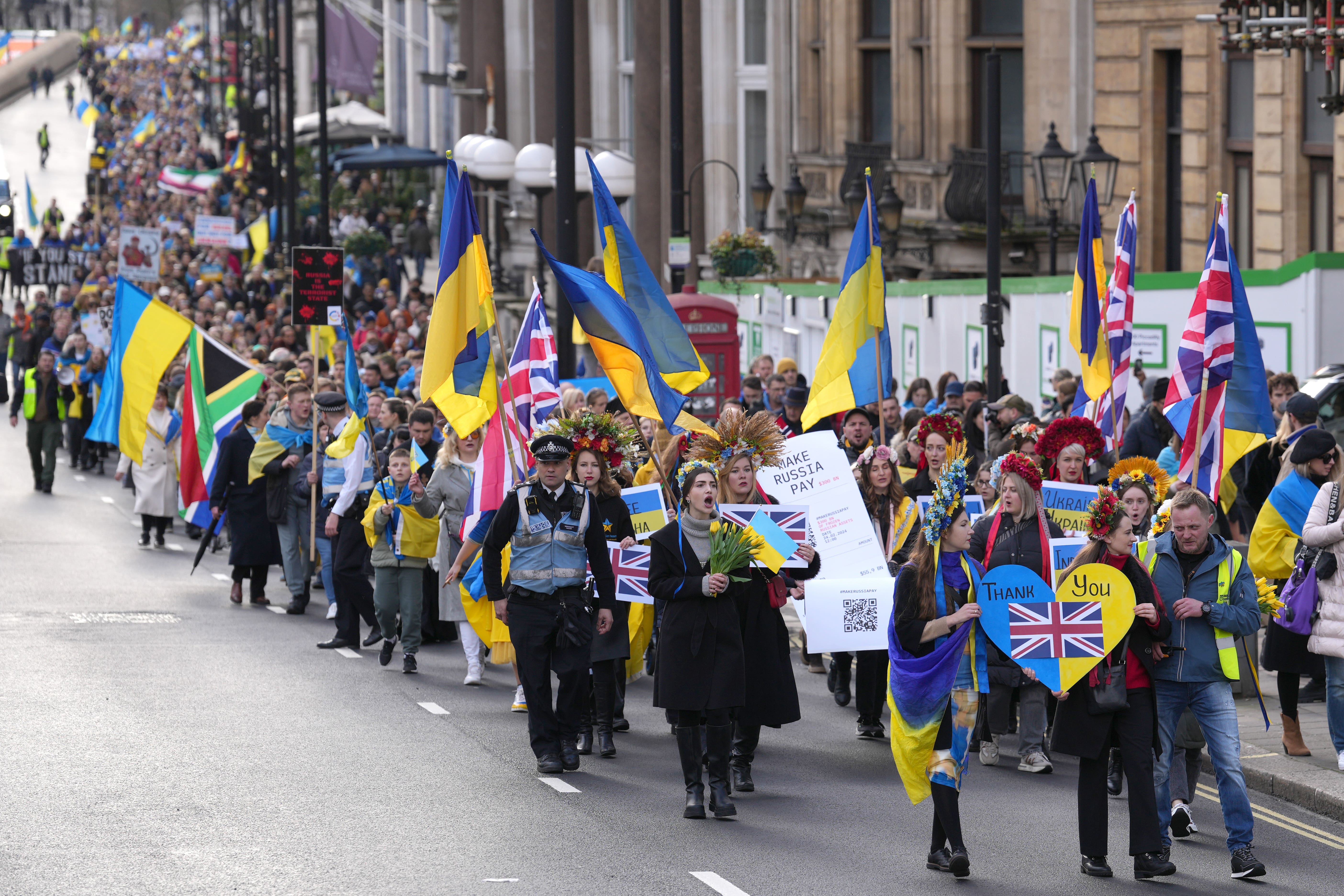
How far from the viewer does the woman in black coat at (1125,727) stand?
901 cm

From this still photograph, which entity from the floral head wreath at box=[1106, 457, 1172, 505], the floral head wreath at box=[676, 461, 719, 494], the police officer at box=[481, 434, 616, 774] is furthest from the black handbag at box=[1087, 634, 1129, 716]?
the police officer at box=[481, 434, 616, 774]

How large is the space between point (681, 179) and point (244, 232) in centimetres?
2535

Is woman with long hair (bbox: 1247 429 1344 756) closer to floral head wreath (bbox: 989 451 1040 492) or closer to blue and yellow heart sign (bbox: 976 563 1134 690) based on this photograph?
floral head wreath (bbox: 989 451 1040 492)

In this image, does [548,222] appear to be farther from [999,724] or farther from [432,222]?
[999,724]

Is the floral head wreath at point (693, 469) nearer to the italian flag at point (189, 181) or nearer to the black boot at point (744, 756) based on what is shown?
the black boot at point (744, 756)

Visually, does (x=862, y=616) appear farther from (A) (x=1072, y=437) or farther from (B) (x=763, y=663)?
(A) (x=1072, y=437)

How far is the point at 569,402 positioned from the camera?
16.4 metres

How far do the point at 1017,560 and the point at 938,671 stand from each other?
5.03 ft

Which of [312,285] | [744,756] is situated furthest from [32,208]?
[744,756]

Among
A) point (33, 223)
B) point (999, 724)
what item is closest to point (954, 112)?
point (999, 724)

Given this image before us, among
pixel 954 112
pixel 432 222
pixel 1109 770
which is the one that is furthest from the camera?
pixel 432 222

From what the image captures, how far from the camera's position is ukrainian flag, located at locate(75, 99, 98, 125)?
97.0m

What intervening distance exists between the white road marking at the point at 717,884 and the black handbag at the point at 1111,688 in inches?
66.7

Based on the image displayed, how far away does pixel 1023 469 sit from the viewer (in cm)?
1016
